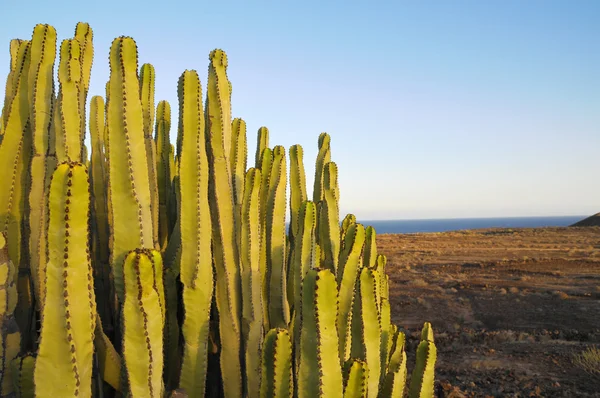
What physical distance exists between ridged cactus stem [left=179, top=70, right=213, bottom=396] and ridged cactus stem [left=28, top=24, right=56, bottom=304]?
2.94 ft

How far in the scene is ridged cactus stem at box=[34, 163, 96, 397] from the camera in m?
2.10

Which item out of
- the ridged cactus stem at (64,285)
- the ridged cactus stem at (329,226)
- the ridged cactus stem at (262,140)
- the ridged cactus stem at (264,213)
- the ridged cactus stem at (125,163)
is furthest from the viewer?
the ridged cactus stem at (262,140)

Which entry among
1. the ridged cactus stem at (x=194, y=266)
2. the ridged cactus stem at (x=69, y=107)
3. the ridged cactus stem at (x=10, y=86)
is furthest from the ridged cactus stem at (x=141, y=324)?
the ridged cactus stem at (x=10, y=86)

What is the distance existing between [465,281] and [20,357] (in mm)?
18450

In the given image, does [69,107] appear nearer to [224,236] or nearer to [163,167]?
[163,167]

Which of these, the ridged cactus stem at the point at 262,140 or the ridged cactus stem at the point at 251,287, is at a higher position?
the ridged cactus stem at the point at 262,140

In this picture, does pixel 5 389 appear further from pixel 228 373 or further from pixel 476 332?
pixel 476 332

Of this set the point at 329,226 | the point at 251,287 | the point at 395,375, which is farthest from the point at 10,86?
the point at 395,375

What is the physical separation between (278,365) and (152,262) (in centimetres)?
102

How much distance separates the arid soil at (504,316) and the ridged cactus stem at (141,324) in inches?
239

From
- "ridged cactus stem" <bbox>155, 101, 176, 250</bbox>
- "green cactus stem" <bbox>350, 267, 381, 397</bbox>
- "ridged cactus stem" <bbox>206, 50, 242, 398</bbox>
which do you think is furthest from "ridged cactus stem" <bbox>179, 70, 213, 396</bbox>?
"green cactus stem" <bbox>350, 267, 381, 397</bbox>

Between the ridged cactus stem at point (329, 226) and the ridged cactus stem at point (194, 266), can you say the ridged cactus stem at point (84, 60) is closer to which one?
the ridged cactus stem at point (194, 266)

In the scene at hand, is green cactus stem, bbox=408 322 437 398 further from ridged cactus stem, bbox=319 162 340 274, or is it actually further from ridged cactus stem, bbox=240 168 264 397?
ridged cactus stem, bbox=240 168 264 397

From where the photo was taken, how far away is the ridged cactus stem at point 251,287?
3.34m
